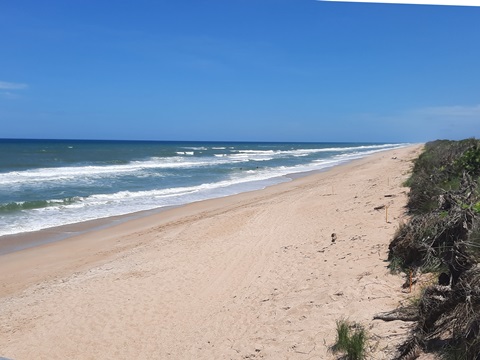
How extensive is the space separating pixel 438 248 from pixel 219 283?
3.36 metres

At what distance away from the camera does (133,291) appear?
735 cm

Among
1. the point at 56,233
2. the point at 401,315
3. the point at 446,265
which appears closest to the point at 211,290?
the point at 401,315

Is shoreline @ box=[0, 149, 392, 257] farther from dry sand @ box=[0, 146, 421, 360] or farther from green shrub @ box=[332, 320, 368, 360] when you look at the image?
green shrub @ box=[332, 320, 368, 360]

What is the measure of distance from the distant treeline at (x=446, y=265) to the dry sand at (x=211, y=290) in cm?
33

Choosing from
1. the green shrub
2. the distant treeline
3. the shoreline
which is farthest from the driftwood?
the shoreline

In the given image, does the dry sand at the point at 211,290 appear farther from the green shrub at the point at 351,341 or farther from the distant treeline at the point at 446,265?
the distant treeline at the point at 446,265

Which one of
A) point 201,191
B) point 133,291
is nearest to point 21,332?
point 133,291

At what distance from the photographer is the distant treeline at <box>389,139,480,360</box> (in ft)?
11.6

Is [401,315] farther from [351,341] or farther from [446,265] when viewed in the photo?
[446,265]

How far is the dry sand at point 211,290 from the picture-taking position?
5.07m

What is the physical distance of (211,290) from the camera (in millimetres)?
7027

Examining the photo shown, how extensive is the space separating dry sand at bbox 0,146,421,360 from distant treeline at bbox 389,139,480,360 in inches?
13.2

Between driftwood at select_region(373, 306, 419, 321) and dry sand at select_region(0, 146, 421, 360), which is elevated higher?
driftwood at select_region(373, 306, 419, 321)

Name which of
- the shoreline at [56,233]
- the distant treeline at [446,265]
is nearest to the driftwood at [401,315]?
the distant treeline at [446,265]
